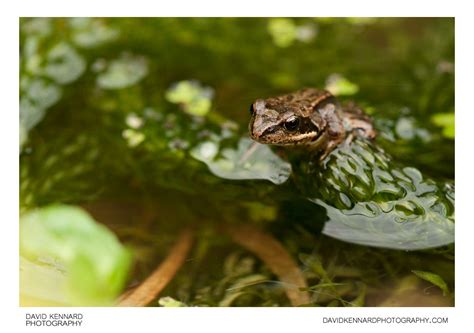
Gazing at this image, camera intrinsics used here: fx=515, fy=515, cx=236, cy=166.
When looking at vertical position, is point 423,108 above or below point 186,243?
above

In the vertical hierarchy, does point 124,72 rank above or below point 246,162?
above

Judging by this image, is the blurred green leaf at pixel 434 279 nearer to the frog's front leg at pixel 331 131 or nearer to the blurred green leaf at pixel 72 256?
the frog's front leg at pixel 331 131

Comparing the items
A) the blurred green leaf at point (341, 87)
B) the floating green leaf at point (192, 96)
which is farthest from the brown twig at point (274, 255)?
the blurred green leaf at point (341, 87)

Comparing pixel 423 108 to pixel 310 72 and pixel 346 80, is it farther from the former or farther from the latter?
pixel 310 72

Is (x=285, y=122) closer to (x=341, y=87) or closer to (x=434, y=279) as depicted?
(x=341, y=87)

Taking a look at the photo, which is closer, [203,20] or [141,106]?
[141,106]

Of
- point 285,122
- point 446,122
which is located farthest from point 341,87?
point 285,122
